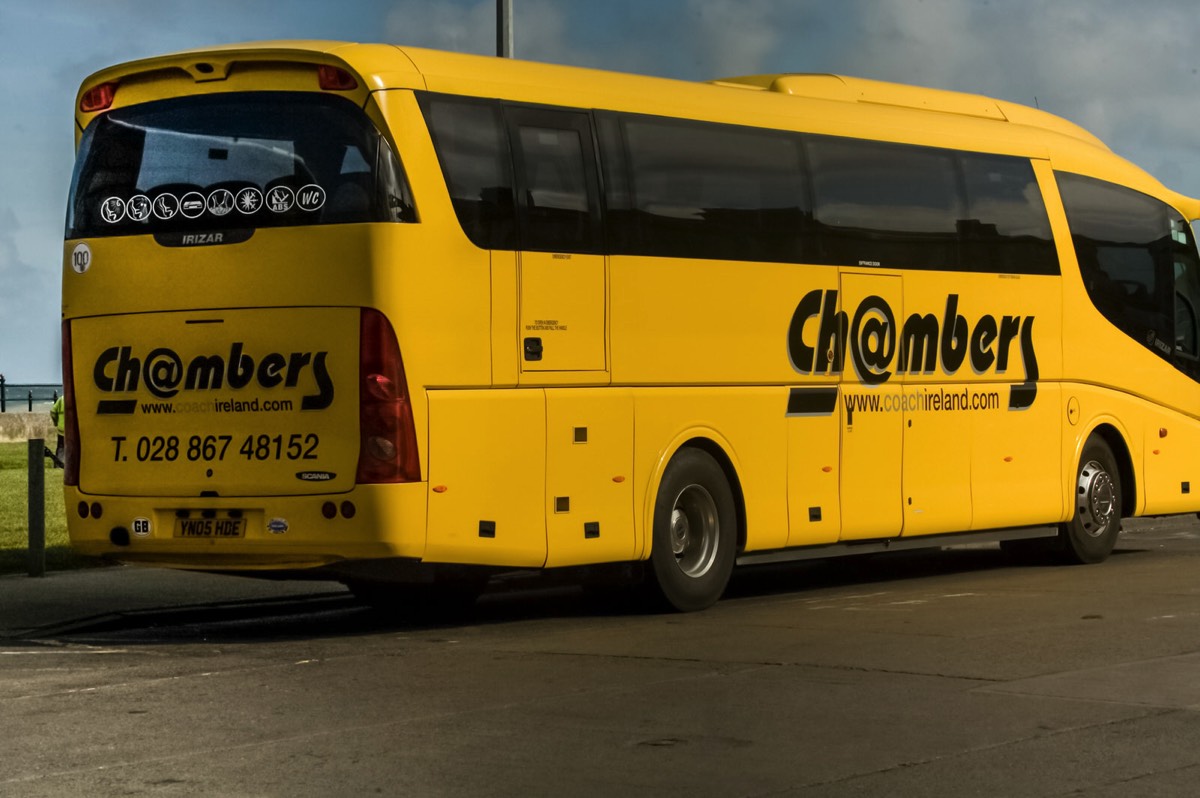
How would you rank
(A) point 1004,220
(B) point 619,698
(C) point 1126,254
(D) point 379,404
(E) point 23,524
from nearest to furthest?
(B) point 619,698, (D) point 379,404, (A) point 1004,220, (C) point 1126,254, (E) point 23,524

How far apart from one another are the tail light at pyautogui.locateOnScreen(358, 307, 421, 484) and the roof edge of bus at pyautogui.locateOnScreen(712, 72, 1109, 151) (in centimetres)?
456

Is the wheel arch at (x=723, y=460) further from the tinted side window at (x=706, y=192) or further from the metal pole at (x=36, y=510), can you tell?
the metal pole at (x=36, y=510)

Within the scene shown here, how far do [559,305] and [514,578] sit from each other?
259cm

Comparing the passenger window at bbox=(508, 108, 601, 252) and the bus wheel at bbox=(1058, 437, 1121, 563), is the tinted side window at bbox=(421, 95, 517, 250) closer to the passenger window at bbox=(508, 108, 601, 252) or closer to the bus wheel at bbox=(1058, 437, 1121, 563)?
the passenger window at bbox=(508, 108, 601, 252)

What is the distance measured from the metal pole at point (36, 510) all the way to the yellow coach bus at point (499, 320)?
10.2ft

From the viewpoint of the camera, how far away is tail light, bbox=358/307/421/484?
1253 cm

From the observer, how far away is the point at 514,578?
15242 millimetres

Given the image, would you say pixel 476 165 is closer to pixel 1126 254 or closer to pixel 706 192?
pixel 706 192

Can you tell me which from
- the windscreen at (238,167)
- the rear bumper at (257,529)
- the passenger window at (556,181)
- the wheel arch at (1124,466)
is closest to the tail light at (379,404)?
the rear bumper at (257,529)

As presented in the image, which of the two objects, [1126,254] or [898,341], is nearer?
[898,341]

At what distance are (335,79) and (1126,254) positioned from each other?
9426mm

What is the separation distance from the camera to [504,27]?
20.2 m

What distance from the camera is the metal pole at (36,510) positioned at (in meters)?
16.6

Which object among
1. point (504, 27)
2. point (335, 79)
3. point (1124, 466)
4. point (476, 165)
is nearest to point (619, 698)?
point (476, 165)
